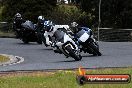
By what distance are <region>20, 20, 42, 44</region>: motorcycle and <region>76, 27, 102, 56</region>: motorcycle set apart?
8427mm

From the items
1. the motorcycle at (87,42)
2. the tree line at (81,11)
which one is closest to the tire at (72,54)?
the motorcycle at (87,42)

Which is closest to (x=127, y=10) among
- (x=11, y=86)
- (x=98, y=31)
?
(x=98, y=31)

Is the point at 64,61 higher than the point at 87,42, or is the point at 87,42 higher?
the point at 87,42

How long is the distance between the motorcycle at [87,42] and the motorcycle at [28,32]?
8427 millimetres

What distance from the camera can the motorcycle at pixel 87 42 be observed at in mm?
18345

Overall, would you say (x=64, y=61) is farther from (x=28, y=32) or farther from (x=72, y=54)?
(x=28, y=32)

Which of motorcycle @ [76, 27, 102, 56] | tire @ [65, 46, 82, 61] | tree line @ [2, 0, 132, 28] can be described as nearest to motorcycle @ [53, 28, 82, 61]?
tire @ [65, 46, 82, 61]

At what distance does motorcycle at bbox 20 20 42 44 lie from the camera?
27.3m

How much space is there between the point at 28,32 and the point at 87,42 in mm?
9276

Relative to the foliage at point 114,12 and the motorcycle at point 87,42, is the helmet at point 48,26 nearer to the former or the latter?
the motorcycle at point 87,42

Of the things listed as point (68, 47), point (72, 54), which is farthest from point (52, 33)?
point (72, 54)

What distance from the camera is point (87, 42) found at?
18.7m

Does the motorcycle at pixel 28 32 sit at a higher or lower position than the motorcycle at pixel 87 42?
lower

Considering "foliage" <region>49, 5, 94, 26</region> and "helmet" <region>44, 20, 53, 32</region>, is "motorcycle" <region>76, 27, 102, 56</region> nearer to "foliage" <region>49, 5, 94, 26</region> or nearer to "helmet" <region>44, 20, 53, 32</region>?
"helmet" <region>44, 20, 53, 32</region>
